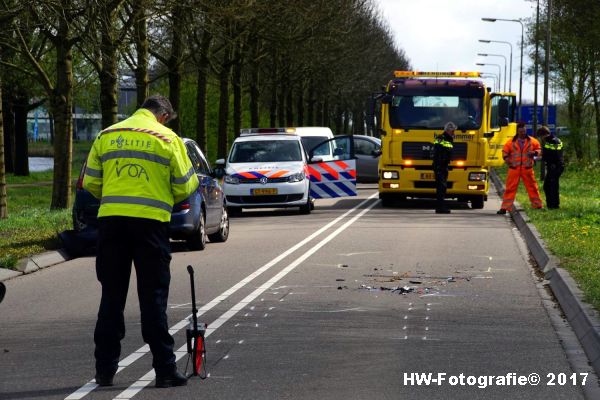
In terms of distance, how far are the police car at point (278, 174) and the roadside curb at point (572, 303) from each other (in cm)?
858

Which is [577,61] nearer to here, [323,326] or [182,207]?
[182,207]

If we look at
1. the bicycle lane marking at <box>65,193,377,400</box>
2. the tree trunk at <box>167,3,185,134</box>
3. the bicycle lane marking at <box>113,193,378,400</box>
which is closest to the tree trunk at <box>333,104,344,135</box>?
the tree trunk at <box>167,3,185,134</box>

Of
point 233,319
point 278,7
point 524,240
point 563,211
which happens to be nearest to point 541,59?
point 278,7

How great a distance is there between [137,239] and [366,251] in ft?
32.9

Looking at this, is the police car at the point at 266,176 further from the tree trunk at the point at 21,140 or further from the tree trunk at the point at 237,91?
the tree trunk at the point at 21,140

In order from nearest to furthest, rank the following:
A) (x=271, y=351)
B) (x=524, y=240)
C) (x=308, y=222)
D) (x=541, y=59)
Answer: (x=271, y=351) → (x=524, y=240) → (x=308, y=222) → (x=541, y=59)

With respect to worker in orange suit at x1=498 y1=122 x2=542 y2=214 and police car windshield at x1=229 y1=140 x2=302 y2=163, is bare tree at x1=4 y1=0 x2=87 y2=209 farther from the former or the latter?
worker in orange suit at x1=498 y1=122 x2=542 y2=214

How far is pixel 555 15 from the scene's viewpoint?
4531 centimetres

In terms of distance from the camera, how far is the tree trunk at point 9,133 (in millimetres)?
45872

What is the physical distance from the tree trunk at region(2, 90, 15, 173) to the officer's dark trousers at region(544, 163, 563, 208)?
82.0ft

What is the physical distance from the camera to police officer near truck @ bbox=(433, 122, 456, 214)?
2661 centimetres

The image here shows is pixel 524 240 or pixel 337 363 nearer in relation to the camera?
pixel 337 363

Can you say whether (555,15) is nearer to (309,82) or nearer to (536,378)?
(309,82)

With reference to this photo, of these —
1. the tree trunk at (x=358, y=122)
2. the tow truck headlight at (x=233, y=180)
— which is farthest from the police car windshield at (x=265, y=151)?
the tree trunk at (x=358, y=122)
